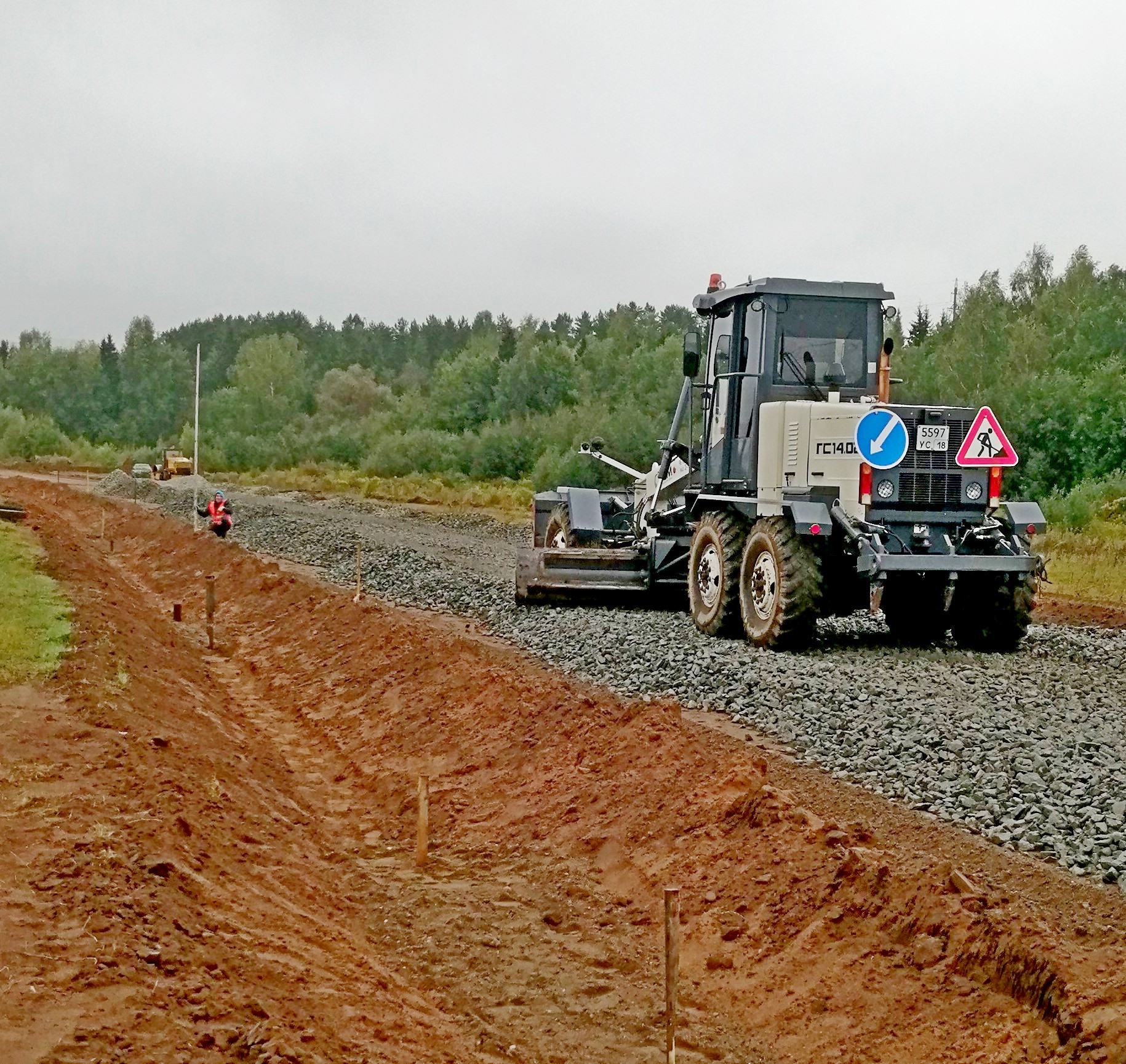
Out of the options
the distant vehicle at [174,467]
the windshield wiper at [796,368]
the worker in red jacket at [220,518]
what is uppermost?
the windshield wiper at [796,368]

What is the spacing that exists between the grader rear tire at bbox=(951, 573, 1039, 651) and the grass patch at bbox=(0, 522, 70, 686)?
8971mm

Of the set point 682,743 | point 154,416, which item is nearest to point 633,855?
A: point 682,743

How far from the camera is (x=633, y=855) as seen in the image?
8242mm

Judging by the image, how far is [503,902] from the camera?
802cm

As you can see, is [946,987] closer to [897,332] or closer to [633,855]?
[633,855]

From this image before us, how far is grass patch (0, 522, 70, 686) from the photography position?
39.1 feet

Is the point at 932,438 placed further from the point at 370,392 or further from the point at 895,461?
the point at 370,392

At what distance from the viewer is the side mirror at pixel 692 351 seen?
1512cm

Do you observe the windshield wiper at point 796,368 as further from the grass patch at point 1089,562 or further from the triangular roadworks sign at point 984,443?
the grass patch at point 1089,562

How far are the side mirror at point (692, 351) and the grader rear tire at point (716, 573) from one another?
169cm

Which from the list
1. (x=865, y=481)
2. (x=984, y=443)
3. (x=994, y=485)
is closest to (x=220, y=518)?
(x=865, y=481)

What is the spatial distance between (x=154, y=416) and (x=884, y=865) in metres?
130

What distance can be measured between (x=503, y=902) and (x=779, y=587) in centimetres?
612

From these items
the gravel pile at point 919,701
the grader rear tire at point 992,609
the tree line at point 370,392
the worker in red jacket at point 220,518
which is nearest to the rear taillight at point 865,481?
the grader rear tire at point 992,609
